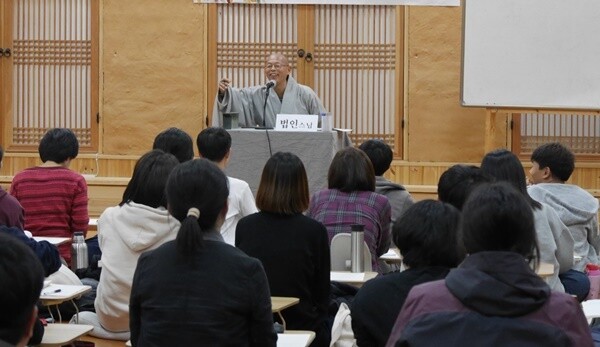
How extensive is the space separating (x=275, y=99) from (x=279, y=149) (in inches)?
32.8

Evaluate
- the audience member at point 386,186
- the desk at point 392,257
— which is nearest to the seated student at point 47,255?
the desk at point 392,257

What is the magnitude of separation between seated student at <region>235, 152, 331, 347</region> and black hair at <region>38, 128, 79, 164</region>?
1.95 m

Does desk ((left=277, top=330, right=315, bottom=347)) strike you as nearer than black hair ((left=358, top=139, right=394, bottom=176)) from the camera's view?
Yes

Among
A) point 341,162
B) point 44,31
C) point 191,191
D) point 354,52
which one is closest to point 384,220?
point 341,162

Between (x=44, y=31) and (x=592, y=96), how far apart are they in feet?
15.0

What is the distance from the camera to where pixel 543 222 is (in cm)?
436

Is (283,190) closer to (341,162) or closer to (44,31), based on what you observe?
(341,162)

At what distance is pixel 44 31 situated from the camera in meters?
9.39

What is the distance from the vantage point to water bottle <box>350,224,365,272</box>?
455cm

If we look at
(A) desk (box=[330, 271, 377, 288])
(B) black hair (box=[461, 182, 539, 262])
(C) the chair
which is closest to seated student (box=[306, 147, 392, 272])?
(C) the chair

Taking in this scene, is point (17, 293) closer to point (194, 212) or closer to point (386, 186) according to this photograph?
point (194, 212)

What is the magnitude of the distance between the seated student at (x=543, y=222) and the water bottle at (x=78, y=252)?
2.04 meters

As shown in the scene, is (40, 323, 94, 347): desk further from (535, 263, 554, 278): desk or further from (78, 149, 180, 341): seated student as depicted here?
(535, 263, 554, 278): desk

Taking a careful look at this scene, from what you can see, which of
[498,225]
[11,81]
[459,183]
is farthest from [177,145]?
[11,81]
